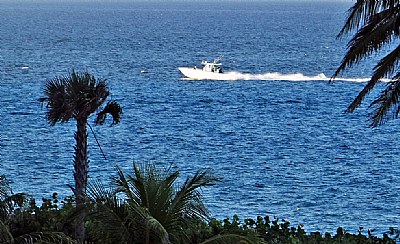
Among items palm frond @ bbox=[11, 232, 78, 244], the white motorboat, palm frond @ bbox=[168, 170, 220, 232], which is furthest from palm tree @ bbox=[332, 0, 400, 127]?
the white motorboat

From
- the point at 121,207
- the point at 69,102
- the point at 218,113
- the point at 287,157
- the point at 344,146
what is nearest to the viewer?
the point at 121,207

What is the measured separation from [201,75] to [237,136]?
1303 inches

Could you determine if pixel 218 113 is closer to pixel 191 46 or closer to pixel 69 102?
pixel 69 102

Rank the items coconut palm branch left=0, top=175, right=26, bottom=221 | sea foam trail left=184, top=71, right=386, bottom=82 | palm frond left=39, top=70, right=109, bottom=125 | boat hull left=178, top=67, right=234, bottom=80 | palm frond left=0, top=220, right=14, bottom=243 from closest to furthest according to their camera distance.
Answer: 1. palm frond left=0, top=220, right=14, bottom=243
2. coconut palm branch left=0, top=175, right=26, bottom=221
3. palm frond left=39, top=70, right=109, bottom=125
4. sea foam trail left=184, top=71, right=386, bottom=82
5. boat hull left=178, top=67, right=234, bottom=80

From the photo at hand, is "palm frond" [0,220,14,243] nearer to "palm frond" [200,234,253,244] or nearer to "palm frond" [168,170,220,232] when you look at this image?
"palm frond" [168,170,220,232]

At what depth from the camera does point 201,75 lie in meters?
81.7

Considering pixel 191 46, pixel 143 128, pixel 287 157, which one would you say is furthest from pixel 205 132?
pixel 191 46

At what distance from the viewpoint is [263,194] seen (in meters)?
→ 34.2

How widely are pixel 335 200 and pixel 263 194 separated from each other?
311cm

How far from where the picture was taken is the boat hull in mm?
80625

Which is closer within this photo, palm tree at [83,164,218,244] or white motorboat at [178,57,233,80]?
palm tree at [83,164,218,244]

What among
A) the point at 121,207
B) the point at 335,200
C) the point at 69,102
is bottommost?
the point at 335,200

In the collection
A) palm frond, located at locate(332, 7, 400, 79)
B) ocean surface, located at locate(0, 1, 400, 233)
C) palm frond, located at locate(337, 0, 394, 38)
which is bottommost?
ocean surface, located at locate(0, 1, 400, 233)

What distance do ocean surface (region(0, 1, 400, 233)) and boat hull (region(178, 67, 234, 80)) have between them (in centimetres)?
110
